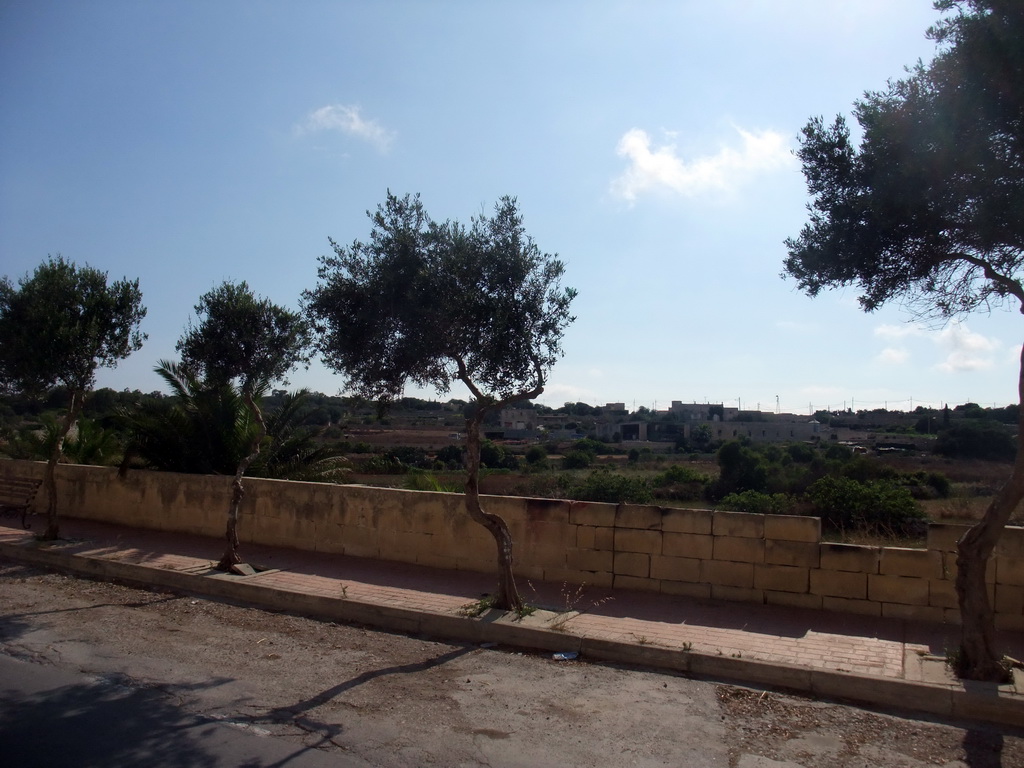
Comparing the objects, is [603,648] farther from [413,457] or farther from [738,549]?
[413,457]

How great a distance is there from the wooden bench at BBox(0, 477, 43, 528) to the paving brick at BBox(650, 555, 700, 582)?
1207cm

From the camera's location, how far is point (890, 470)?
2269 cm

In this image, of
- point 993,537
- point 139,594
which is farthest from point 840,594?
point 139,594

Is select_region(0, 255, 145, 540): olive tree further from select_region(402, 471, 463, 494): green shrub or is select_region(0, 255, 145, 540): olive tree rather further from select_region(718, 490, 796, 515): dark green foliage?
select_region(718, 490, 796, 515): dark green foliage

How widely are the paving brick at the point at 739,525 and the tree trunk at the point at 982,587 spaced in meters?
2.63

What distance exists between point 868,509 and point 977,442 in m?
22.8

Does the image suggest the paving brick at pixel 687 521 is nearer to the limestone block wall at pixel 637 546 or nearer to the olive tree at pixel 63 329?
the limestone block wall at pixel 637 546

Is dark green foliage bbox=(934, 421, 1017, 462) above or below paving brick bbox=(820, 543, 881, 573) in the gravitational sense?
above

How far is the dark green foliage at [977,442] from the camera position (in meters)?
29.9

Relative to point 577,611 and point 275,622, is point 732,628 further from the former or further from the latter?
point 275,622

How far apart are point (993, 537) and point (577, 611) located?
3994mm

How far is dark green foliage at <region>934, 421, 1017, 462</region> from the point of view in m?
29.9

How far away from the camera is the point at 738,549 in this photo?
338 inches

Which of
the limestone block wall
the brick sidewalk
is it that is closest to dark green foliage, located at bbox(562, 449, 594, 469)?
the limestone block wall
